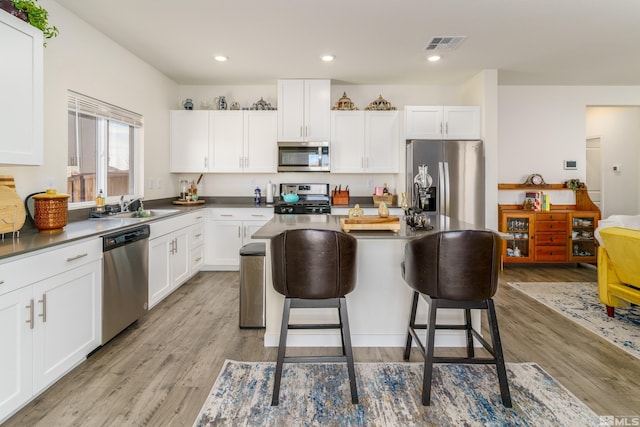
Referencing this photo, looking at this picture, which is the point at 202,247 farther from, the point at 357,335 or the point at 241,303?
the point at 357,335

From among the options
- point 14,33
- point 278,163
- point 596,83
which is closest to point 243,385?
point 14,33

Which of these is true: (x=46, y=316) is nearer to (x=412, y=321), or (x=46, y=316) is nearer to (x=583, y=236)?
(x=412, y=321)

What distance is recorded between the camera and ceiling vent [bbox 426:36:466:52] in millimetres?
3545

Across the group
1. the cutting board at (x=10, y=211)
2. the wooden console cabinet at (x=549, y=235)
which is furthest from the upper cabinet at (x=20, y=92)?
the wooden console cabinet at (x=549, y=235)

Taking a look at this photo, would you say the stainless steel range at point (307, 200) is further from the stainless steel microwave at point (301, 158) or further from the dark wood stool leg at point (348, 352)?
the dark wood stool leg at point (348, 352)

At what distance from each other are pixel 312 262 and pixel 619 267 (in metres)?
2.73

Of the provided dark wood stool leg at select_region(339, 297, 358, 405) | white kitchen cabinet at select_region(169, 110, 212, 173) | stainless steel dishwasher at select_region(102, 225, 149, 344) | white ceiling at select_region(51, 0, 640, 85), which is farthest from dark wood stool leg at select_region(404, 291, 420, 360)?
white kitchen cabinet at select_region(169, 110, 212, 173)

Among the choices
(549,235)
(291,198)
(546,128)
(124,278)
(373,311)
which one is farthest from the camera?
(546,128)

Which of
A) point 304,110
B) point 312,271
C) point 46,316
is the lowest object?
point 46,316

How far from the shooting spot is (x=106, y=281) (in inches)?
98.9

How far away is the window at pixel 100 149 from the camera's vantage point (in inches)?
125

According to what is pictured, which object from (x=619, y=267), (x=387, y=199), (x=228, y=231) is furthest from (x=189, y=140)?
(x=619, y=267)

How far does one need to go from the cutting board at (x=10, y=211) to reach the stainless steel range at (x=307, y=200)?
9.22 ft

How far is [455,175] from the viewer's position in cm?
453
